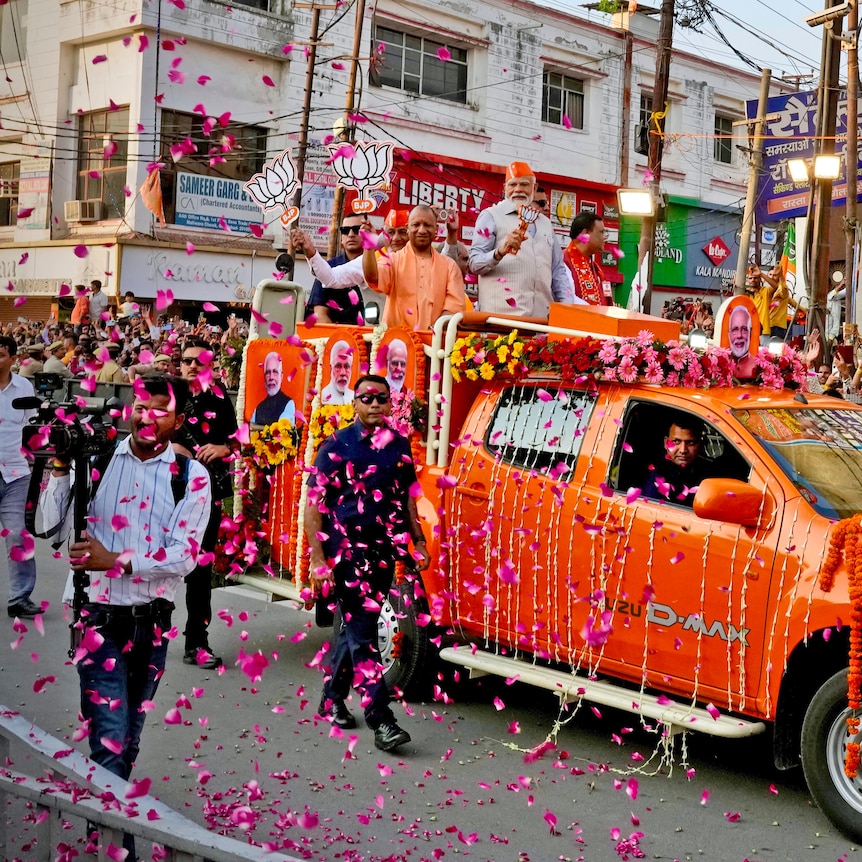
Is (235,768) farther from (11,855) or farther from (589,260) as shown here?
(589,260)

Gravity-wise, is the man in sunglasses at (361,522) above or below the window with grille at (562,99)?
below

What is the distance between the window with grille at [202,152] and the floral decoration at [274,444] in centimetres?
1696

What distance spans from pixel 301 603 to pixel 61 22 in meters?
22.4

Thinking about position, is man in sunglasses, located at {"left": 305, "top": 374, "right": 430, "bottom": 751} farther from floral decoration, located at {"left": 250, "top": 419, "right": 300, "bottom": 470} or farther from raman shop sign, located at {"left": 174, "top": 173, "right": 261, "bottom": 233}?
raman shop sign, located at {"left": 174, "top": 173, "right": 261, "bottom": 233}

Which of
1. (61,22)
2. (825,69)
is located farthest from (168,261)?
(825,69)

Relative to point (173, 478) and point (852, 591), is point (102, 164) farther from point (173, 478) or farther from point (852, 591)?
point (852, 591)

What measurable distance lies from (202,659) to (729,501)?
3969 millimetres

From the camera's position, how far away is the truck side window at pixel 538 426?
6.50 meters

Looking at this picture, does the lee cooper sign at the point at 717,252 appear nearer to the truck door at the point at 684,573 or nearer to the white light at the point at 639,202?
the white light at the point at 639,202

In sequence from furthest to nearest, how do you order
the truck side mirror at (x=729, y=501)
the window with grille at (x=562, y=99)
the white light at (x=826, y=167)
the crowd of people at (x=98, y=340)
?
the window with grille at (x=562, y=99)
the white light at (x=826, y=167)
the crowd of people at (x=98, y=340)
the truck side mirror at (x=729, y=501)

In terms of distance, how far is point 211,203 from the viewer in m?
26.2

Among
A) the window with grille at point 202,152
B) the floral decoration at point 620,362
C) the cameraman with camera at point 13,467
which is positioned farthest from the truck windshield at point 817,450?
the window with grille at point 202,152

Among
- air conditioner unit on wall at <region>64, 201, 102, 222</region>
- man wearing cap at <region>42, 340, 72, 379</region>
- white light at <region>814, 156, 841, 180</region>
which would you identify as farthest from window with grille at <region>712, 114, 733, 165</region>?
man wearing cap at <region>42, 340, 72, 379</region>

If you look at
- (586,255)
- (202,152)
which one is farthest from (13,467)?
(202,152)
